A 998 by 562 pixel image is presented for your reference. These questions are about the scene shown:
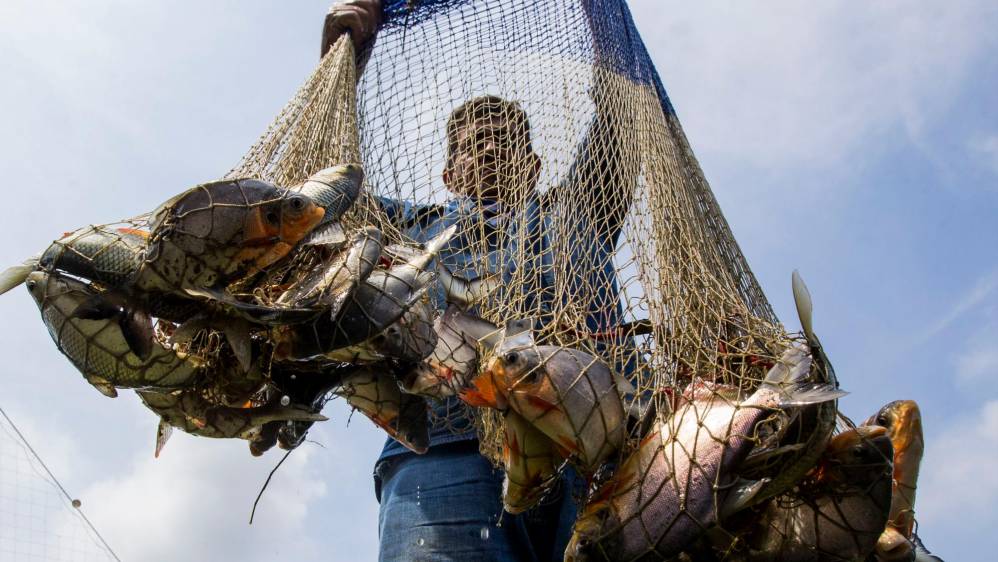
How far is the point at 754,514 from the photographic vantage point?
2113 millimetres

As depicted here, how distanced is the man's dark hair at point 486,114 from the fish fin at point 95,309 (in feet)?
4.48

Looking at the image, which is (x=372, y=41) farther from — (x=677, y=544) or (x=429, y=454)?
(x=677, y=544)

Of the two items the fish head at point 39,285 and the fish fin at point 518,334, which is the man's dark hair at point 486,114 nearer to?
the fish fin at point 518,334

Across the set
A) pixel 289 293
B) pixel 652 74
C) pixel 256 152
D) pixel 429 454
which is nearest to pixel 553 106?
pixel 652 74

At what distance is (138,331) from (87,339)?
9 cm

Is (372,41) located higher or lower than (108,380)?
higher

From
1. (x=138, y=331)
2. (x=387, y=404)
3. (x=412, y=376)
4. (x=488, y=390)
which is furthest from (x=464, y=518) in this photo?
(x=138, y=331)

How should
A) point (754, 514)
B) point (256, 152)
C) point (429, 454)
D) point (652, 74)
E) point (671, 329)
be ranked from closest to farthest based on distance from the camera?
point (754, 514) < point (671, 329) < point (256, 152) < point (429, 454) < point (652, 74)

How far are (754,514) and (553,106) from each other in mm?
1468

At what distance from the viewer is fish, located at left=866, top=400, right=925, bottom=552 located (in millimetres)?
2375

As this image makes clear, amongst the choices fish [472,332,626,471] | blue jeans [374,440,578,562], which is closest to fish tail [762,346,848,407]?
fish [472,332,626,471]

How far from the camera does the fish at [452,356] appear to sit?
218 centimetres

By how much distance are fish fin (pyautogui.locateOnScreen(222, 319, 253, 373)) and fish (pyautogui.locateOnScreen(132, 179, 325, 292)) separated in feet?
0.29

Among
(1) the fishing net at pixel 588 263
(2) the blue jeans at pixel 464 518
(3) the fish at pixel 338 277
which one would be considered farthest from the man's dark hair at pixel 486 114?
(3) the fish at pixel 338 277
